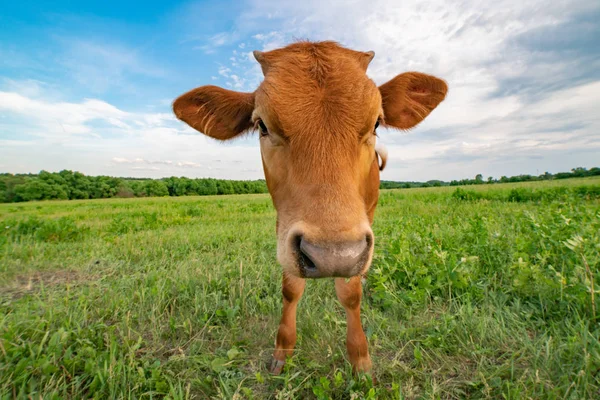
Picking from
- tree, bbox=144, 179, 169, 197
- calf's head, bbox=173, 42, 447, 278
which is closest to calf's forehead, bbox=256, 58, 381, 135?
calf's head, bbox=173, 42, 447, 278

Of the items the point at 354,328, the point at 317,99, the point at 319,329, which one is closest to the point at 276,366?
the point at 319,329

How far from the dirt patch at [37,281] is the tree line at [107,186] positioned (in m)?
41.2

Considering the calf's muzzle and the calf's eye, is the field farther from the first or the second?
the calf's eye

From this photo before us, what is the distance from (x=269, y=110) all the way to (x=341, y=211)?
2.98 ft

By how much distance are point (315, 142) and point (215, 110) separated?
1.40 m

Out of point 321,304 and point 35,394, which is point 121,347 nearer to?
point 35,394

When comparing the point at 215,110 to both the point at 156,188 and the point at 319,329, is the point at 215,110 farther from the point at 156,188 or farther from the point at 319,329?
the point at 156,188

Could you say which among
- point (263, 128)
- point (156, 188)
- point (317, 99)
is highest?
point (317, 99)

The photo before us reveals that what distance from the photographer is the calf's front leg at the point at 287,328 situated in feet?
7.16

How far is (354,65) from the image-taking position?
223 cm

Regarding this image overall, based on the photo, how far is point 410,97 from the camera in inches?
119

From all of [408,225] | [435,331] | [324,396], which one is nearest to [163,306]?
[324,396]

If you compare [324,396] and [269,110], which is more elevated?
[269,110]

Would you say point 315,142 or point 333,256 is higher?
point 315,142
